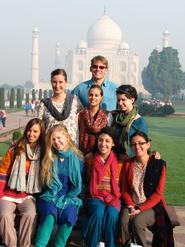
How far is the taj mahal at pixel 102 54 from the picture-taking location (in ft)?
180

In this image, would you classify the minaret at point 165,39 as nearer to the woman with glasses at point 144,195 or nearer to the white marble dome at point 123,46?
the white marble dome at point 123,46

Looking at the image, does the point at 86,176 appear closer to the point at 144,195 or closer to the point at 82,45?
the point at 144,195

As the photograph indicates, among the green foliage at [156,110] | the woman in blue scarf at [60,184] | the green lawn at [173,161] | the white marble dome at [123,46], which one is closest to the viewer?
the woman in blue scarf at [60,184]

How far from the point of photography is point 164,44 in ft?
234

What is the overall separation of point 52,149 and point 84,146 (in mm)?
268


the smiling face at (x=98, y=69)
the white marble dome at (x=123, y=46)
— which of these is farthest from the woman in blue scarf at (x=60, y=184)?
the white marble dome at (x=123, y=46)

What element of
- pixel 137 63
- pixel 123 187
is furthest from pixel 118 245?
pixel 137 63

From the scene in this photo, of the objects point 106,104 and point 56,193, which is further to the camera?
point 106,104

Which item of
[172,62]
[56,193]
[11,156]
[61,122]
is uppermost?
[172,62]

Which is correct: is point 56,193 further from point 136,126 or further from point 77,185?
point 136,126

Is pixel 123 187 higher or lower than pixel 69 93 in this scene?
lower

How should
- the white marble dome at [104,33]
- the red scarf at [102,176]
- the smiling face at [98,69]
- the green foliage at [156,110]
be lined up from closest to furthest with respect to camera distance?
the red scarf at [102,176]
the smiling face at [98,69]
the green foliage at [156,110]
the white marble dome at [104,33]

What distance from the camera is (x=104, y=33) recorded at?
5462 centimetres

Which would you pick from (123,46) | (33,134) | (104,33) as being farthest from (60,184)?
(123,46)
